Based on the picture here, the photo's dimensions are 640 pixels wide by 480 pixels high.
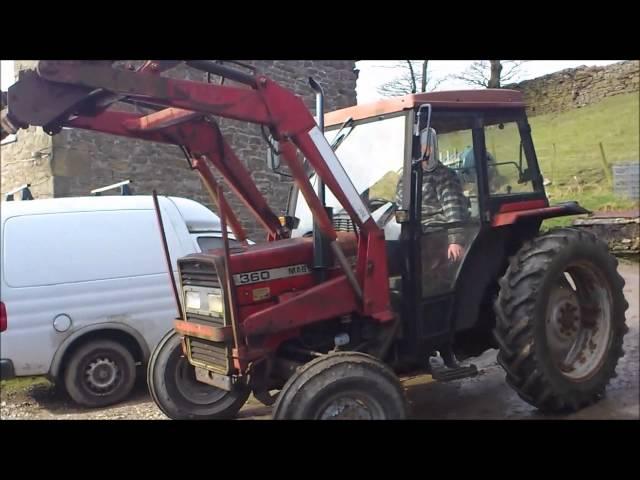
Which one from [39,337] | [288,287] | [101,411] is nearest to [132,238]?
[39,337]

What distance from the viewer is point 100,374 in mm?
5668

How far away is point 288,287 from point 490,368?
1734 millimetres

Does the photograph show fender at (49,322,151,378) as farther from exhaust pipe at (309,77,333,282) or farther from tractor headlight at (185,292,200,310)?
exhaust pipe at (309,77,333,282)

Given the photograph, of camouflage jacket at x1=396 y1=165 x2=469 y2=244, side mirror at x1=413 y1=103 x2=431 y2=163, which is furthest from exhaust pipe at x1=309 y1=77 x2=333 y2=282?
side mirror at x1=413 y1=103 x2=431 y2=163

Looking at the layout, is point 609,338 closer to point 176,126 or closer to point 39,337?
point 176,126

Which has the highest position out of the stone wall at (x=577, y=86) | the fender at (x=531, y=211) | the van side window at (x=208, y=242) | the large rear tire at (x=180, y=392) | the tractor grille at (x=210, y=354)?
the stone wall at (x=577, y=86)

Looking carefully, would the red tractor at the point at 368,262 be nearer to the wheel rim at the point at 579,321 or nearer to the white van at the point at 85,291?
the wheel rim at the point at 579,321

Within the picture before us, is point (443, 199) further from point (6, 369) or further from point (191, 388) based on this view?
point (6, 369)

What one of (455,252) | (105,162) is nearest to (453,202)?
(455,252)

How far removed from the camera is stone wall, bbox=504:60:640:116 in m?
4.46

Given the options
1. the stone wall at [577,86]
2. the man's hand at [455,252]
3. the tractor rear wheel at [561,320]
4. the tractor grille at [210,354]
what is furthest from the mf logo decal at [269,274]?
the stone wall at [577,86]

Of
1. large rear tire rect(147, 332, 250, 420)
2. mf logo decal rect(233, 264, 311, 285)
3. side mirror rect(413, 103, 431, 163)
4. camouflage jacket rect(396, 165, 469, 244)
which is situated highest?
side mirror rect(413, 103, 431, 163)

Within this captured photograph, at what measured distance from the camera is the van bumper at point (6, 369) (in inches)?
204

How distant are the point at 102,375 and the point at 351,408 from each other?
3129mm
